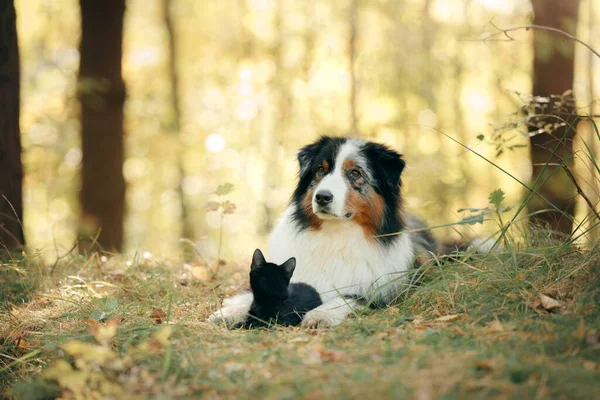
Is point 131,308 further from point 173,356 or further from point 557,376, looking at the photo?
point 557,376

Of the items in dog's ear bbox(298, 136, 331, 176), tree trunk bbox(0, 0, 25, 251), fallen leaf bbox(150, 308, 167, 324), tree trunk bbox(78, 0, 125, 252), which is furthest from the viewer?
tree trunk bbox(78, 0, 125, 252)

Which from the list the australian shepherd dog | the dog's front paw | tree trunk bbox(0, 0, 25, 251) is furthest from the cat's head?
tree trunk bbox(0, 0, 25, 251)

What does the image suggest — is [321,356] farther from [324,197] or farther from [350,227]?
[350,227]

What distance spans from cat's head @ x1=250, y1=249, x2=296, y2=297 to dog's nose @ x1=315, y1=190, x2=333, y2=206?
55 cm

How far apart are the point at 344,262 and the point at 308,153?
3.30 feet

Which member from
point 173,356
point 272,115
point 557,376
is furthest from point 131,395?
point 272,115

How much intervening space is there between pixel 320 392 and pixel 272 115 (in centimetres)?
1359

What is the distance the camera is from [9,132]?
5.18 m

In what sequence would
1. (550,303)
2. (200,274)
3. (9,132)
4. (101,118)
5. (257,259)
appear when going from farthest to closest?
(101,118) → (200,274) → (9,132) → (257,259) → (550,303)

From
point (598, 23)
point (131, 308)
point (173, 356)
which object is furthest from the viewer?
point (598, 23)

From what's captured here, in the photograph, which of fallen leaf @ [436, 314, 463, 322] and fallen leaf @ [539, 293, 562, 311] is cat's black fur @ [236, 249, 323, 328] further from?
fallen leaf @ [539, 293, 562, 311]

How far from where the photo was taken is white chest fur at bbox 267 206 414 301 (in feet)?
14.1

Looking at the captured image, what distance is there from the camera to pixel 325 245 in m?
4.39

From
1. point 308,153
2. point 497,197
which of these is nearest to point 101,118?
point 308,153
